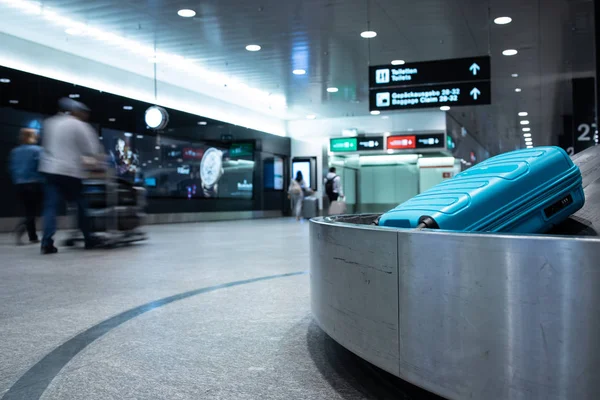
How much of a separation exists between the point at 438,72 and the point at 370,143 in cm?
1311

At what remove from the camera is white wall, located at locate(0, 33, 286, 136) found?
12461mm

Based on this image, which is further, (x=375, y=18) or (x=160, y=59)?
(x=160, y=59)

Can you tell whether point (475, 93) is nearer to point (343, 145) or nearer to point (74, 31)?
point (74, 31)

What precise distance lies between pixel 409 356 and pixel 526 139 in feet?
108

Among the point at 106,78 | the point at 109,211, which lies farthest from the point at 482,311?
the point at 106,78

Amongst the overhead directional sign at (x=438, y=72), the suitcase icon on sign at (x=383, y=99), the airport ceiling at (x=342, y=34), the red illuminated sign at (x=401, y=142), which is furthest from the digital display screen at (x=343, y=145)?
the overhead directional sign at (x=438, y=72)

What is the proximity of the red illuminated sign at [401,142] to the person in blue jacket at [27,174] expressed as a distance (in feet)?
54.0

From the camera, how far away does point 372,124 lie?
78.3ft

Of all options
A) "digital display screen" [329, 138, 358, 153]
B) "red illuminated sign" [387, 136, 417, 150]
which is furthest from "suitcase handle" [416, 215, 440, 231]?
"digital display screen" [329, 138, 358, 153]

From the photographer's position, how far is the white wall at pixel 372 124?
2250 cm

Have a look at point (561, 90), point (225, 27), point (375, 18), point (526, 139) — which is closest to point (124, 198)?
point (225, 27)

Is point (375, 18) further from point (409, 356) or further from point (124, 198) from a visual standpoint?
point (409, 356)

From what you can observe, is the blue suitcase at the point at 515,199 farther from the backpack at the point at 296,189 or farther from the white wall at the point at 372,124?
the white wall at the point at 372,124

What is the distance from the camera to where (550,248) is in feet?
4.87
